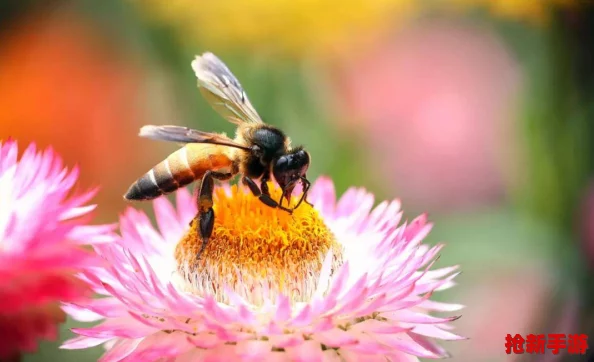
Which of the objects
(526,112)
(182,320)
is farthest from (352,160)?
(182,320)

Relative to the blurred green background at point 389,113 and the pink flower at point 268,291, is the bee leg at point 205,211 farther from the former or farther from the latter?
the blurred green background at point 389,113

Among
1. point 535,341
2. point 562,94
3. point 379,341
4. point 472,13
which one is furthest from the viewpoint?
point 472,13

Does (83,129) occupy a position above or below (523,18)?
below

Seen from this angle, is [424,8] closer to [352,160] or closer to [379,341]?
[352,160]

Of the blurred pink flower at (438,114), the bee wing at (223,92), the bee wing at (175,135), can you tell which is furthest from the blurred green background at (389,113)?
the bee wing at (175,135)

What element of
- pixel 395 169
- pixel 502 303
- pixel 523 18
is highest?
pixel 523 18

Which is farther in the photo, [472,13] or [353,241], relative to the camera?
[472,13]

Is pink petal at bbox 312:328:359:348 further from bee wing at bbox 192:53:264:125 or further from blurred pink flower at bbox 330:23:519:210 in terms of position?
blurred pink flower at bbox 330:23:519:210

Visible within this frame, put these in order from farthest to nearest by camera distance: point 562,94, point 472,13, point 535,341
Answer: point 472,13 → point 562,94 → point 535,341
